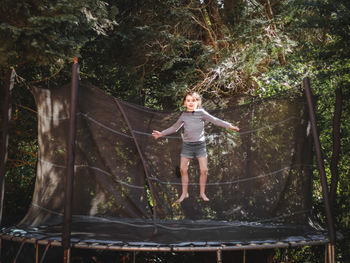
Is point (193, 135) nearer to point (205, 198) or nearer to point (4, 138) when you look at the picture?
point (205, 198)

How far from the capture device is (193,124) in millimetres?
3922

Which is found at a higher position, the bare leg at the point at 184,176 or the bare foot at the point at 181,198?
the bare leg at the point at 184,176

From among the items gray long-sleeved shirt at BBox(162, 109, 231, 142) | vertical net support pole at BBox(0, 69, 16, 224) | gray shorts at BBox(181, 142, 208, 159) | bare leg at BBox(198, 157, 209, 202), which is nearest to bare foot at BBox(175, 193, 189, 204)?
bare leg at BBox(198, 157, 209, 202)

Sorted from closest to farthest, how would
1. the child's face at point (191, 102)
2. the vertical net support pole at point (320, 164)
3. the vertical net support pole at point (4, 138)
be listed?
the vertical net support pole at point (320, 164) < the vertical net support pole at point (4, 138) < the child's face at point (191, 102)

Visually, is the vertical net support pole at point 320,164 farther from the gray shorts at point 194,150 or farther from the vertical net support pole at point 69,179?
the vertical net support pole at point 69,179

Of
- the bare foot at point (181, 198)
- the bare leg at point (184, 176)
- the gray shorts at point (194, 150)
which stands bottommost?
the bare foot at point (181, 198)

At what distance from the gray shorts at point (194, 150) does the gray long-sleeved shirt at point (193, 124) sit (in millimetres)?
42

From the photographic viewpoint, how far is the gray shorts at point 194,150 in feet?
12.7

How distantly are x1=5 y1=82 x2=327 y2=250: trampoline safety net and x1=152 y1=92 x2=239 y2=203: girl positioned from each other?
0.07 m

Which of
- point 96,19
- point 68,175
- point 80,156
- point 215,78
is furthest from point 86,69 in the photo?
point 68,175

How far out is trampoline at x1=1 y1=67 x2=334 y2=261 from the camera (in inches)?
134

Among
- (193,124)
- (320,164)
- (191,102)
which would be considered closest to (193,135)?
(193,124)

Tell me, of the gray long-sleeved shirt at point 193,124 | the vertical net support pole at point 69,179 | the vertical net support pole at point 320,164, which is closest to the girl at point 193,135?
the gray long-sleeved shirt at point 193,124

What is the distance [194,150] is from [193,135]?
6.2 inches
